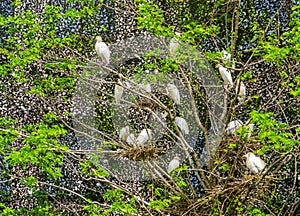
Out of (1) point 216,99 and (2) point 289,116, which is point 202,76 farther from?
(2) point 289,116

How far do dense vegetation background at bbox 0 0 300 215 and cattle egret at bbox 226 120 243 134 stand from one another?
30 millimetres

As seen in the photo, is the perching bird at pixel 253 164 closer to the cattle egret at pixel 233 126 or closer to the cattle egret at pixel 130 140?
the cattle egret at pixel 233 126

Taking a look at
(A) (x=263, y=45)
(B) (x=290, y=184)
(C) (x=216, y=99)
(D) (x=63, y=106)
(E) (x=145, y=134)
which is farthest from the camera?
(D) (x=63, y=106)

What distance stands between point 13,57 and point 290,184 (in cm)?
139

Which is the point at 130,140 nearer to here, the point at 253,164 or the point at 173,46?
the point at 173,46

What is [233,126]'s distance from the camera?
2.38 metres

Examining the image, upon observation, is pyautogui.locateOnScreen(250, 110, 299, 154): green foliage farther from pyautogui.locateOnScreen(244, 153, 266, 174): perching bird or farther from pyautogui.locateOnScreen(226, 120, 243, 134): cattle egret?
pyautogui.locateOnScreen(226, 120, 243, 134): cattle egret

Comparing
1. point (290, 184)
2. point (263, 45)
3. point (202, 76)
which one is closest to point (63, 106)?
point (202, 76)

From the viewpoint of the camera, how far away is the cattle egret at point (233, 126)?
7.45 feet

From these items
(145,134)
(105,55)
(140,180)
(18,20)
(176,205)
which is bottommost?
(140,180)

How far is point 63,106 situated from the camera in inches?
124

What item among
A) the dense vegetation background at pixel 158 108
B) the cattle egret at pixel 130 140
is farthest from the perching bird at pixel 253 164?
the cattle egret at pixel 130 140

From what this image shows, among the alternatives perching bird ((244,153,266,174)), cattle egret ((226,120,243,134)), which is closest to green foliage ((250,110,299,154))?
perching bird ((244,153,266,174))

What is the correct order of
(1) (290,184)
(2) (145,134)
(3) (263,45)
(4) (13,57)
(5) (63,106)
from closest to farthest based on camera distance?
(3) (263,45) < (4) (13,57) < (2) (145,134) < (1) (290,184) < (5) (63,106)
